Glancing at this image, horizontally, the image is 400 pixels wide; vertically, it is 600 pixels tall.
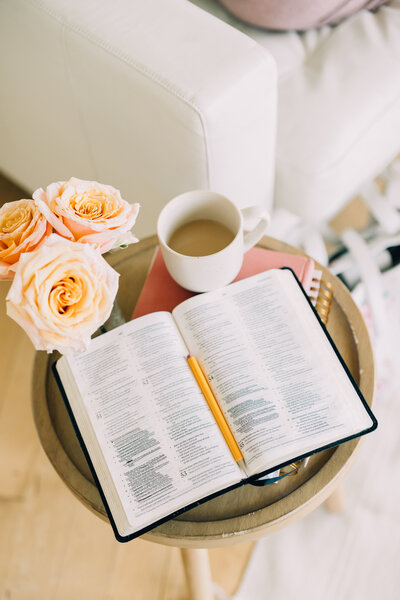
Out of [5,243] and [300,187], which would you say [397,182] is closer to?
[300,187]

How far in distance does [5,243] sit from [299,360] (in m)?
0.33

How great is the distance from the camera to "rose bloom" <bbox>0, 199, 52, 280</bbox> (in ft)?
1.44

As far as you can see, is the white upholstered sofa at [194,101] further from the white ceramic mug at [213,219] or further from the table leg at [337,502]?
the table leg at [337,502]

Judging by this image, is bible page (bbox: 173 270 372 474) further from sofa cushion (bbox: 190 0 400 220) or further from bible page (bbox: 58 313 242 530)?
sofa cushion (bbox: 190 0 400 220)

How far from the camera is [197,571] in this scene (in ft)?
2.42

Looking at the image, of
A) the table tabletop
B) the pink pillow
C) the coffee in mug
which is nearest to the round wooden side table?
the table tabletop

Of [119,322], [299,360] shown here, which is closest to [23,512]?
[119,322]

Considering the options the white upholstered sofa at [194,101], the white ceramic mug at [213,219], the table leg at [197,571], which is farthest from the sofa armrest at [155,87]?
the table leg at [197,571]

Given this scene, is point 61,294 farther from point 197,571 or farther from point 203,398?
point 197,571

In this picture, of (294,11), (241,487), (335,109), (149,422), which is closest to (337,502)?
(241,487)

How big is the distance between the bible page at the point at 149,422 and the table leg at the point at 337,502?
1.55 feet

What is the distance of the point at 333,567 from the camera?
0.91 m

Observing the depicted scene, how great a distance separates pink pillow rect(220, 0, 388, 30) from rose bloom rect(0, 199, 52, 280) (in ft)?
2.34

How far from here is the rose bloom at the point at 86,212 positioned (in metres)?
0.45
